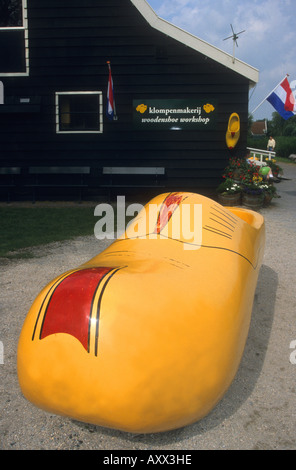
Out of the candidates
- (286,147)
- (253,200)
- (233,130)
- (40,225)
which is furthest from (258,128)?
(40,225)

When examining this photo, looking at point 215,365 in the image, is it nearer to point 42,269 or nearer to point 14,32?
point 42,269

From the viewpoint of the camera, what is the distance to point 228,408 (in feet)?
9.29

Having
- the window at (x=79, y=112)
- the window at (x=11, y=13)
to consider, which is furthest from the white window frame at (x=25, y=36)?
the window at (x=79, y=112)

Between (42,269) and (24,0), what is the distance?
739 cm

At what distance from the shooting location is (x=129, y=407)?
7.09 feet

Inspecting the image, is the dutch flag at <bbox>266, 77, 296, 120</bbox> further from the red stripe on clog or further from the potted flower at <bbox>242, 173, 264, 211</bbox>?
the red stripe on clog

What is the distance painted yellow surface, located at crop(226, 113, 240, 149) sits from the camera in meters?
10.0

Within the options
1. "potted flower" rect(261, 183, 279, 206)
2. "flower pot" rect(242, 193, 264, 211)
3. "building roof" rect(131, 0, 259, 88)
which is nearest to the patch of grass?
"flower pot" rect(242, 193, 264, 211)

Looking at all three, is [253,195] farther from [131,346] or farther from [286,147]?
[286,147]

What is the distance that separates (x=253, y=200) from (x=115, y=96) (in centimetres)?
396

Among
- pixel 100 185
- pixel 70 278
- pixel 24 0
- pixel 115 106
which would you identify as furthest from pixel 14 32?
pixel 70 278

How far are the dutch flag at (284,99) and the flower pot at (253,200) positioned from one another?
8.94ft

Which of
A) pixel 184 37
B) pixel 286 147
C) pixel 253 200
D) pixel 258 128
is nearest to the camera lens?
pixel 253 200

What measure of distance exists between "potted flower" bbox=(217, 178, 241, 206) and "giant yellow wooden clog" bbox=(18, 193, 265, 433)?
6999 mm
